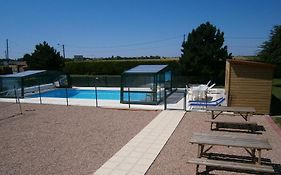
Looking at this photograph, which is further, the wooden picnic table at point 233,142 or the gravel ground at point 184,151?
the gravel ground at point 184,151

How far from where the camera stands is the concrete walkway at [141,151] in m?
6.03

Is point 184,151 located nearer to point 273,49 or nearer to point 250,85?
point 250,85

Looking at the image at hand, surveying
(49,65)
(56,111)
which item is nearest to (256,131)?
(56,111)

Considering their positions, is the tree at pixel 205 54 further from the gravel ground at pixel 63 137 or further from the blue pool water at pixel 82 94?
the gravel ground at pixel 63 137

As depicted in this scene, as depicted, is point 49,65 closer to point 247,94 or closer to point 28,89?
point 28,89

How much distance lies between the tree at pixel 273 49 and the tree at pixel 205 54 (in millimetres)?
3212

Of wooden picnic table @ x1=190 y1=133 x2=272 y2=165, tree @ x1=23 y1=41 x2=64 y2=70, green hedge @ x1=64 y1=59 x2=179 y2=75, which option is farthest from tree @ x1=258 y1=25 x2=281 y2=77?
tree @ x1=23 y1=41 x2=64 y2=70

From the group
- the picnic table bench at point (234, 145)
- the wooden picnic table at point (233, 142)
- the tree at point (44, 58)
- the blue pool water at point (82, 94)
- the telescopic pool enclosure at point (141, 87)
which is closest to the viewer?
the picnic table bench at point (234, 145)

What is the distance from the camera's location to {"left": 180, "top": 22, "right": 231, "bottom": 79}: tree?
80.6ft

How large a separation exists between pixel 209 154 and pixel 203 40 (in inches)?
792

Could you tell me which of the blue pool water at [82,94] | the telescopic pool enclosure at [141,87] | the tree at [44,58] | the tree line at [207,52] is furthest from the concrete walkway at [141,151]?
the tree at [44,58]

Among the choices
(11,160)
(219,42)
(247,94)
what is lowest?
(11,160)

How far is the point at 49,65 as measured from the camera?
3272 centimetres

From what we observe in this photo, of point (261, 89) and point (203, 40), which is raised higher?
point (203, 40)
